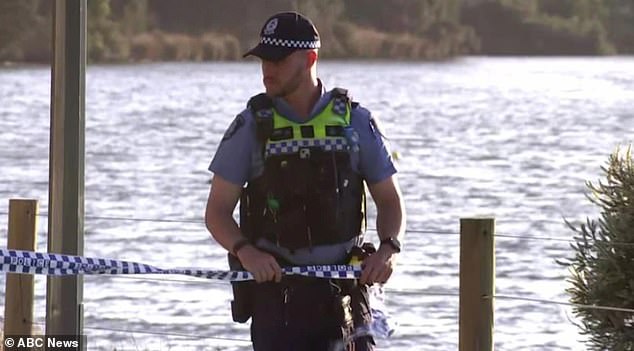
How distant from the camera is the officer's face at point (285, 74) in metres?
4.33

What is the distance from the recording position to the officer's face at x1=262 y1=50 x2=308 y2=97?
14.2ft

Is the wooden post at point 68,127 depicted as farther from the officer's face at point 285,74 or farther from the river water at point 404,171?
the river water at point 404,171

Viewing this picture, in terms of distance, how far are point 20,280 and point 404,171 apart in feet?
73.0

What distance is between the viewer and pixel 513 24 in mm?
47094

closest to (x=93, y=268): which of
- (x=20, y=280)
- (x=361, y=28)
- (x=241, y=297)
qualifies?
(x=241, y=297)

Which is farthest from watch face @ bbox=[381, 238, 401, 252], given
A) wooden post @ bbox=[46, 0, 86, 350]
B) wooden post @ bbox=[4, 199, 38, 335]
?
wooden post @ bbox=[4, 199, 38, 335]

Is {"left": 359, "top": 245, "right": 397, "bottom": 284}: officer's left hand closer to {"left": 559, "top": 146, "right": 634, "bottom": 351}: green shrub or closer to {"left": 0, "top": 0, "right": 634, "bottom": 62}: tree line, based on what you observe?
{"left": 559, "top": 146, "right": 634, "bottom": 351}: green shrub

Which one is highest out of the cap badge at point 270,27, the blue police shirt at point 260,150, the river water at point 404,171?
the cap badge at point 270,27

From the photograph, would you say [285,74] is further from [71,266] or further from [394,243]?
[71,266]

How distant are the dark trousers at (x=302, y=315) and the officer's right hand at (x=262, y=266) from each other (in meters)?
0.11

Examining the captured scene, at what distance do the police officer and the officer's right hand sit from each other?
0.02 meters

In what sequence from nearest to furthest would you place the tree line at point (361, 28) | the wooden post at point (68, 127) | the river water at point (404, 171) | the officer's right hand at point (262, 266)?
the officer's right hand at point (262, 266)
the wooden post at point (68, 127)
the river water at point (404, 171)
the tree line at point (361, 28)

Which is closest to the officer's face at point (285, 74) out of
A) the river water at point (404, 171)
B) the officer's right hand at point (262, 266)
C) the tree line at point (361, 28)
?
the officer's right hand at point (262, 266)

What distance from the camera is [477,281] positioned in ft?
20.4
